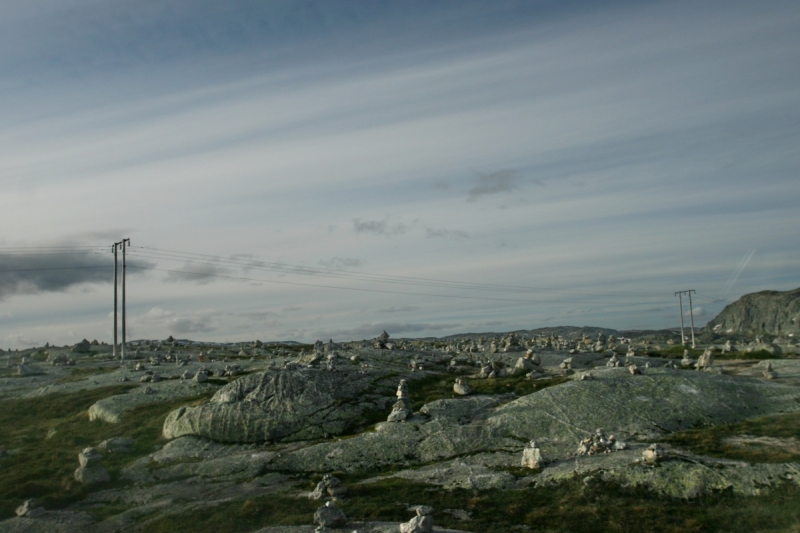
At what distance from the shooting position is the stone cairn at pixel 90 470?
41.2m

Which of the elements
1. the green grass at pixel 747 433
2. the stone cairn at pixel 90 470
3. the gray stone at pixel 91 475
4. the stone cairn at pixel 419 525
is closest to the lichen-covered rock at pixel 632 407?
the green grass at pixel 747 433

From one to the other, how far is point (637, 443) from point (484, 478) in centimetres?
1039

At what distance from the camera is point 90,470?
42.0 metres

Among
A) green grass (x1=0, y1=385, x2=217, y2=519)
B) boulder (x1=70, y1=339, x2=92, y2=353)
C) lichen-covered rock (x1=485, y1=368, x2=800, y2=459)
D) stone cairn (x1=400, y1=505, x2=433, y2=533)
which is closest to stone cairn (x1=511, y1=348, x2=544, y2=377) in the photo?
lichen-covered rock (x1=485, y1=368, x2=800, y2=459)

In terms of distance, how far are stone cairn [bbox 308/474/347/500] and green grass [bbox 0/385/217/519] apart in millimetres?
16369

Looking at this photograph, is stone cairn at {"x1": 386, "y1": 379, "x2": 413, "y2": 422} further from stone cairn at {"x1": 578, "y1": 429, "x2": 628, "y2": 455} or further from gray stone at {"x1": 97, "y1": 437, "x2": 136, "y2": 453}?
gray stone at {"x1": 97, "y1": 437, "x2": 136, "y2": 453}

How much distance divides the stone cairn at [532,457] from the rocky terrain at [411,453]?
11 centimetres

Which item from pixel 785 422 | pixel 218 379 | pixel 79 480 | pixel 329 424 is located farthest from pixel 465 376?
pixel 79 480

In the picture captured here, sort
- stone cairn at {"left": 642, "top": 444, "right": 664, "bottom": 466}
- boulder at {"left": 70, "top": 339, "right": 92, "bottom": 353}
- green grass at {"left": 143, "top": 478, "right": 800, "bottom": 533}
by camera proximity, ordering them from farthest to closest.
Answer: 1. boulder at {"left": 70, "top": 339, "right": 92, "bottom": 353}
2. stone cairn at {"left": 642, "top": 444, "right": 664, "bottom": 466}
3. green grass at {"left": 143, "top": 478, "right": 800, "bottom": 533}

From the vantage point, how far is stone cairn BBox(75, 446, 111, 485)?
41.2 meters

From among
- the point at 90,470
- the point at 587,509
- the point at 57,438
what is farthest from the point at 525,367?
the point at 57,438

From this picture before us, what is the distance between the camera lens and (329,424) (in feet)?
163

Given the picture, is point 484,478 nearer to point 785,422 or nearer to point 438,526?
point 438,526

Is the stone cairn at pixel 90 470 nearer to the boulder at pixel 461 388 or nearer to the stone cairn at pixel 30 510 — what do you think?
the stone cairn at pixel 30 510
